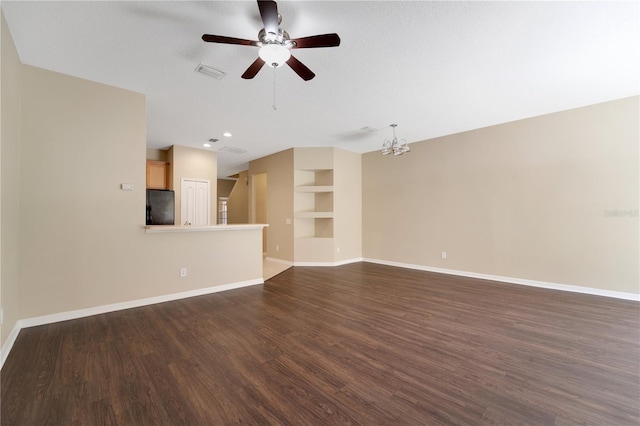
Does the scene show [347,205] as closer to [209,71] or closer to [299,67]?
[209,71]

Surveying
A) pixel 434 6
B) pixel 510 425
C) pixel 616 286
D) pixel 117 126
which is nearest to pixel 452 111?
pixel 434 6

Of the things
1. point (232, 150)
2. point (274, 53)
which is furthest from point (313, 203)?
point (274, 53)

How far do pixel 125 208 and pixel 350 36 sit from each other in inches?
131

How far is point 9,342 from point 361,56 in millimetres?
4205

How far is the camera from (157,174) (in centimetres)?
618

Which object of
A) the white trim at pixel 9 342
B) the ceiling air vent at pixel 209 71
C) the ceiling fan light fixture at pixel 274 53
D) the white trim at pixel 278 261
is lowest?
the white trim at pixel 278 261

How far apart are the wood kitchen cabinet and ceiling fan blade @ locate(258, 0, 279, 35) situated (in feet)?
17.9

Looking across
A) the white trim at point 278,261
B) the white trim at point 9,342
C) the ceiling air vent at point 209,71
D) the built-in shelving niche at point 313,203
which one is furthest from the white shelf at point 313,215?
the white trim at point 9,342

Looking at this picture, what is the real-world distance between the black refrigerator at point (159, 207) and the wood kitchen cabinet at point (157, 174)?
177cm

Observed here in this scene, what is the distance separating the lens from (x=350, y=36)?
7.72 ft

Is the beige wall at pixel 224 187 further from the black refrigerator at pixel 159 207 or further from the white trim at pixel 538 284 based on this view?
the white trim at pixel 538 284

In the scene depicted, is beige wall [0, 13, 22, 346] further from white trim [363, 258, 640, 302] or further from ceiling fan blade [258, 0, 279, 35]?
white trim [363, 258, 640, 302]

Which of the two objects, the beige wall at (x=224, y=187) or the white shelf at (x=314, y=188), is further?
the beige wall at (x=224, y=187)

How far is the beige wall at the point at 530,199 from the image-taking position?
3.77 m
